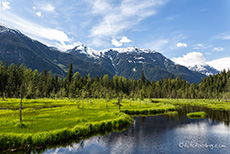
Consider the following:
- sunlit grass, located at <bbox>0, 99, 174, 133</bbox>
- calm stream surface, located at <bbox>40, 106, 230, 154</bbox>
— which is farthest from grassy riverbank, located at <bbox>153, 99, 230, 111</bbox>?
sunlit grass, located at <bbox>0, 99, 174, 133</bbox>

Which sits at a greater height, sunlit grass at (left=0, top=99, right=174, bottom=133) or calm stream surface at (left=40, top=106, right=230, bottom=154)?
sunlit grass at (left=0, top=99, right=174, bottom=133)

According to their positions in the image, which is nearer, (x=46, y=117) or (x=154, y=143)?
(x=154, y=143)

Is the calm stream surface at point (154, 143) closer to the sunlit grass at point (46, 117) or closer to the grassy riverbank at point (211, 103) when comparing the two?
the sunlit grass at point (46, 117)

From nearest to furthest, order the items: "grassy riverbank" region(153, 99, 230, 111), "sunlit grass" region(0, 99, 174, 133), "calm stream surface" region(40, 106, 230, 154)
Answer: "calm stream surface" region(40, 106, 230, 154), "sunlit grass" region(0, 99, 174, 133), "grassy riverbank" region(153, 99, 230, 111)

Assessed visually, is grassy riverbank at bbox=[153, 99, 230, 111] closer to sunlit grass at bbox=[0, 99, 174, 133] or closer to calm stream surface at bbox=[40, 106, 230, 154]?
calm stream surface at bbox=[40, 106, 230, 154]

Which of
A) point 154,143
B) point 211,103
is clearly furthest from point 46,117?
point 211,103

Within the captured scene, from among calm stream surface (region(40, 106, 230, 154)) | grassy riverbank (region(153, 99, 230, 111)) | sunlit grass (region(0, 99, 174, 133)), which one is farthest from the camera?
grassy riverbank (region(153, 99, 230, 111))

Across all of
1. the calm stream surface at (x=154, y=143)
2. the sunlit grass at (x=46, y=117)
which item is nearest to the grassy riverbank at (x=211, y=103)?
the calm stream surface at (x=154, y=143)

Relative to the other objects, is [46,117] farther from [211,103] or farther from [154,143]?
[211,103]

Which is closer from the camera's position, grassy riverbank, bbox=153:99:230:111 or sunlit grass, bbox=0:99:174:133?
sunlit grass, bbox=0:99:174:133

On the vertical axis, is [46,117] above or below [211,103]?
above

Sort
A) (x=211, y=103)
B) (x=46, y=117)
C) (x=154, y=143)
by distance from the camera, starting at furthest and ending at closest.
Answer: (x=211, y=103)
(x=46, y=117)
(x=154, y=143)

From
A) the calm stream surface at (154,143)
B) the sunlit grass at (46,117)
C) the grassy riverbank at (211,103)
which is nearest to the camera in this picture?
the calm stream surface at (154,143)

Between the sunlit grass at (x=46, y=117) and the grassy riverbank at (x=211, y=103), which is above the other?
the sunlit grass at (x=46, y=117)
